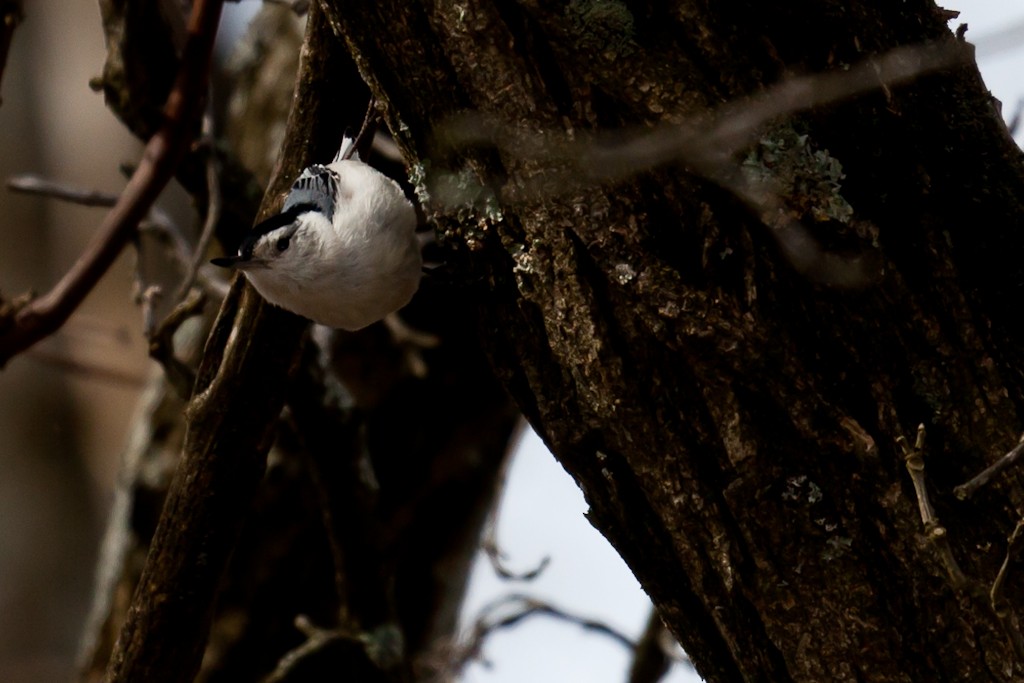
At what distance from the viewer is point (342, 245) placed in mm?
2225

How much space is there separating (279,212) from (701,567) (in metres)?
1.01

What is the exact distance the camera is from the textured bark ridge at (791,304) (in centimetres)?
138

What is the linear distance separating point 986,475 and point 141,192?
160 centimetres

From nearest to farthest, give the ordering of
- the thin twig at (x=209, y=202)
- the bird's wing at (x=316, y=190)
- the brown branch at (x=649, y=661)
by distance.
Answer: the bird's wing at (x=316, y=190) → the thin twig at (x=209, y=202) → the brown branch at (x=649, y=661)

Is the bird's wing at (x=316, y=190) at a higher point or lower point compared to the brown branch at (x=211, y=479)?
higher

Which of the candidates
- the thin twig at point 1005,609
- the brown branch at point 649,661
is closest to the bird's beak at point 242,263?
the thin twig at point 1005,609

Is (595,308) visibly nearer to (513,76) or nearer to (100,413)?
(513,76)

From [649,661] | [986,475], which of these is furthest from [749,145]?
[649,661]

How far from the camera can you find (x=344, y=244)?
2223 mm

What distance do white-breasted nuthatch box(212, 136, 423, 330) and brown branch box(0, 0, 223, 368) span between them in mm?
232

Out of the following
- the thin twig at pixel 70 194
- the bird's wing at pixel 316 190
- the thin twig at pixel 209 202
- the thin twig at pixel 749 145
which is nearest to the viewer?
the thin twig at pixel 749 145

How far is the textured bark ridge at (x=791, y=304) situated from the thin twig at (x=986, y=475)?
0.31ft

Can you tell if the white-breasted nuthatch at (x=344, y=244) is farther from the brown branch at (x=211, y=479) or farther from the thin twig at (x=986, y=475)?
the thin twig at (x=986, y=475)

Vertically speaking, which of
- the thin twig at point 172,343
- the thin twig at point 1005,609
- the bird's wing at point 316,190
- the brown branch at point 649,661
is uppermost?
the bird's wing at point 316,190
